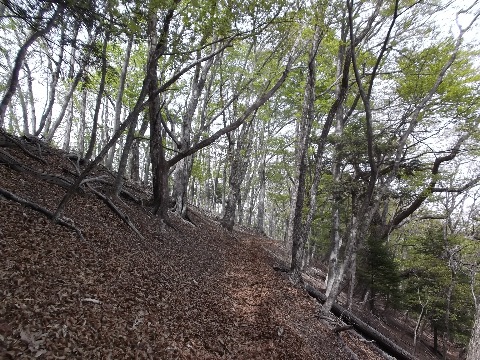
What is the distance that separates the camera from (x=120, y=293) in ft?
17.0

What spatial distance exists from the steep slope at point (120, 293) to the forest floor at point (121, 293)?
20 mm

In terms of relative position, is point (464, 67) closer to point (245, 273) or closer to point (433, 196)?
point (433, 196)

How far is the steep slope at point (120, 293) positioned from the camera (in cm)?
379

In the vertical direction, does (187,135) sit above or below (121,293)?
above

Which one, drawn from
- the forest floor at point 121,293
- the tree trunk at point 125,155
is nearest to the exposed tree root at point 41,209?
the forest floor at point 121,293

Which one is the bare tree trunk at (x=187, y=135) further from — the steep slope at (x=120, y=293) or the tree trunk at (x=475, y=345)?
the tree trunk at (x=475, y=345)

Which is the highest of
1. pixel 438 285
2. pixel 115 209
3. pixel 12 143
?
pixel 12 143

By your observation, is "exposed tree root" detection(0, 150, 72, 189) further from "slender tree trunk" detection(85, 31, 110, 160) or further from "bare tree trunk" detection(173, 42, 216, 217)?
"bare tree trunk" detection(173, 42, 216, 217)

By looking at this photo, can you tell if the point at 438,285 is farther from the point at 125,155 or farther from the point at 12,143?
the point at 12,143

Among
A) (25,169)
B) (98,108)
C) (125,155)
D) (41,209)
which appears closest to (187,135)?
(125,155)

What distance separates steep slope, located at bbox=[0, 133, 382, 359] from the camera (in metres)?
3.79

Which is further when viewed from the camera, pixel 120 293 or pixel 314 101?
pixel 314 101

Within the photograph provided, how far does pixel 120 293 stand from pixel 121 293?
0.02m

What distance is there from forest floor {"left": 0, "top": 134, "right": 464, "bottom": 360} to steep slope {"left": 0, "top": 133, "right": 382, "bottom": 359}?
0.07 feet
